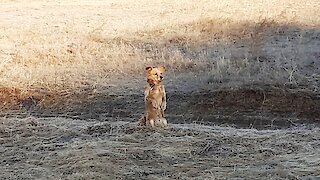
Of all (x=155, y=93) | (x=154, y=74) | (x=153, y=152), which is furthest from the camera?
(x=155, y=93)

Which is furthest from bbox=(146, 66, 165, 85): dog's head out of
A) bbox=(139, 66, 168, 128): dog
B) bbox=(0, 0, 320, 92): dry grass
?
bbox=(0, 0, 320, 92): dry grass

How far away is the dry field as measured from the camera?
6492 mm

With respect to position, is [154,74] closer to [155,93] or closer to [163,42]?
[155,93]

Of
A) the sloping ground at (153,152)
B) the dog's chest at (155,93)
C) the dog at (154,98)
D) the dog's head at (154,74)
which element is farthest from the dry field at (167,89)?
the dog's head at (154,74)

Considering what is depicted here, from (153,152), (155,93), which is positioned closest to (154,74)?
(155,93)

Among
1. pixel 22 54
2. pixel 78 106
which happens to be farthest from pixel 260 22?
pixel 78 106

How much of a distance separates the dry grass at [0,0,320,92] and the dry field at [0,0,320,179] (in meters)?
0.03

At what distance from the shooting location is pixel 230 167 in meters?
6.28

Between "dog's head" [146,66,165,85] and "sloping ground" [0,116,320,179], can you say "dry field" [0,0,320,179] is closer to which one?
"sloping ground" [0,116,320,179]

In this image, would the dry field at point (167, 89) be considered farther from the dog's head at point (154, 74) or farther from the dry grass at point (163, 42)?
the dog's head at point (154, 74)

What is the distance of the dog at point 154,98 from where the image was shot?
7406 mm

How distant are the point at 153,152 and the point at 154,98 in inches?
35.2

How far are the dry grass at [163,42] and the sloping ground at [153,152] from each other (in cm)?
308

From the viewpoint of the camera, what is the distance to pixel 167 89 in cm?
1062
